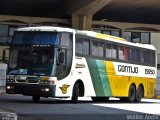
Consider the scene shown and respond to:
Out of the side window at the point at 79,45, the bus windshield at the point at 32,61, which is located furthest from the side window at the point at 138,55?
the bus windshield at the point at 32,61

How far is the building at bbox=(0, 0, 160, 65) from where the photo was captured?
53.4 m

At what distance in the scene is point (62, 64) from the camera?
69.5 ft

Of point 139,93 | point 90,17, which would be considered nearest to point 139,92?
point 139,93

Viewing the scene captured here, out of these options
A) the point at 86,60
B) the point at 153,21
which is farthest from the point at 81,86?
the point at 153,21

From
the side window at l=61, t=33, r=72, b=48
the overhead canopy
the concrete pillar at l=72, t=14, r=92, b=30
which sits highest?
the overhead canopy

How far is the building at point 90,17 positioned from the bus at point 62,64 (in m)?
23.4

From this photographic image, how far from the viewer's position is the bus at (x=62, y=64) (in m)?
20.8

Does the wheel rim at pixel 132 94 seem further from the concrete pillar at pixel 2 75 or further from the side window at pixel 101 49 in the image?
the concrete pillar at pixel 2 75

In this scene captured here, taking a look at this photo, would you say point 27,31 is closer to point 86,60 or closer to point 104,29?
point 86,60

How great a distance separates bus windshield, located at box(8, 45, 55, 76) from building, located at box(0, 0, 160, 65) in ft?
87.5

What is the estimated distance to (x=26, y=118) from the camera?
14016mm

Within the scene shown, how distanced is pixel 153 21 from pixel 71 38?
47.7 m

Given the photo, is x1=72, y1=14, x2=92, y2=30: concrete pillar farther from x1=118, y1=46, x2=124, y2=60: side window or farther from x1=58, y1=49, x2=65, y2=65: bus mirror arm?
x1=58, y1=49, x2=65, y2=65: bus mirror arm

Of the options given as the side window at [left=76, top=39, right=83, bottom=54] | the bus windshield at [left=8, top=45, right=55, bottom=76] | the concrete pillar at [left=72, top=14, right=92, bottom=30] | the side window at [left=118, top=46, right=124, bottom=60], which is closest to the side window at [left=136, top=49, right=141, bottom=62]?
the side window at [left=118, top=46, right=124, bottom=60]
